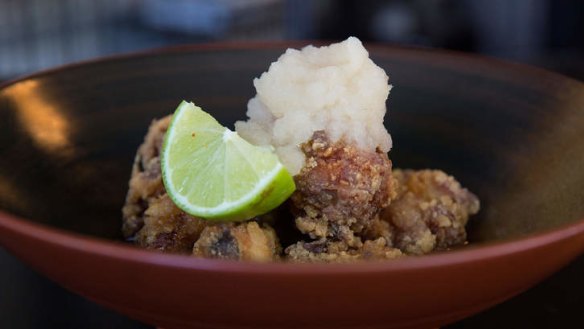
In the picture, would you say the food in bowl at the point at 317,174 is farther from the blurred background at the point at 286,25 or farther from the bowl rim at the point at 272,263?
the blurred background at the point at 286,25

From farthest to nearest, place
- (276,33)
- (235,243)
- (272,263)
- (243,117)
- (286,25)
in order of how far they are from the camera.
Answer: (276,33)
(286,25)
(243,117)
(235,243)
(272,263)

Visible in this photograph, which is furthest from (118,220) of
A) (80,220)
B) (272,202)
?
(272,202)

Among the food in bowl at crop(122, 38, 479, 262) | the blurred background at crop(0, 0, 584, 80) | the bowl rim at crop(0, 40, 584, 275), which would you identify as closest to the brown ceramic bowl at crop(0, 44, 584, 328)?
the bowl rim at crop(0, 40, 584, 275)

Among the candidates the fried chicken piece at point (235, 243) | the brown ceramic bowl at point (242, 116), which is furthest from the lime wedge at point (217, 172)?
the brown ceramic bowl at point (242, 116)

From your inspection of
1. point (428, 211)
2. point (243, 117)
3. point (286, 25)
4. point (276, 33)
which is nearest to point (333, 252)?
point (428, 211)

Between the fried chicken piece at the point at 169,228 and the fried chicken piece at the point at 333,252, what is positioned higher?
the fried chicken piece at the point at 333,252

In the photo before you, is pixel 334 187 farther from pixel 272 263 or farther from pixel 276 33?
pixel 276 33
